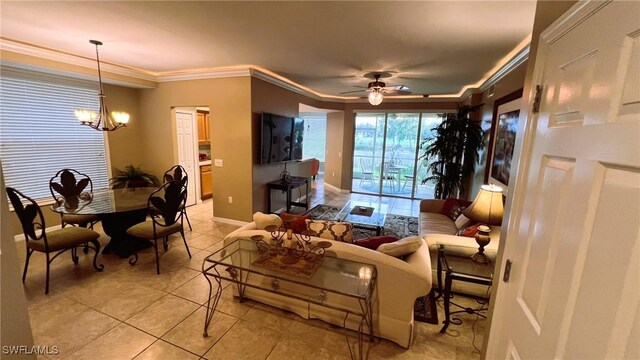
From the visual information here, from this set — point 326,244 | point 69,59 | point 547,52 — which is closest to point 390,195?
point 326,244

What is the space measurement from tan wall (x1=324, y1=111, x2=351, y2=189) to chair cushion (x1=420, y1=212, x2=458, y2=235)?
3.64 m

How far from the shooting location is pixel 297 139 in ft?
17.6

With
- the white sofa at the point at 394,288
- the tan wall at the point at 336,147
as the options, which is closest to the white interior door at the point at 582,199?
the white sofa at the point at 394,288

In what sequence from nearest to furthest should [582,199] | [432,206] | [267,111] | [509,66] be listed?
[582,199]
[509,66]
[432,206]
[267,111]

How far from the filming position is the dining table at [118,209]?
293 centimetres

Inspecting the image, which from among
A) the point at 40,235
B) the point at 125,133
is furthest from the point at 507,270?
the point at 125,133

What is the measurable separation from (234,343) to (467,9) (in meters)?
3.14

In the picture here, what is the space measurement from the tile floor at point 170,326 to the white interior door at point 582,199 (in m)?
1.24

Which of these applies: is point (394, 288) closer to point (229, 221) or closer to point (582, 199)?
point (582, 199)

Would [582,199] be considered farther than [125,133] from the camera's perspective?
No

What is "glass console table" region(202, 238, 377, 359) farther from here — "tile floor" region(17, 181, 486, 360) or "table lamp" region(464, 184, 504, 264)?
"table lamp" region(464, 184, 504, 264)

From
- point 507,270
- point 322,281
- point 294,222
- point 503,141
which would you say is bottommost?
point 322,281

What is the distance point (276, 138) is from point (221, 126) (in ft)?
3.06

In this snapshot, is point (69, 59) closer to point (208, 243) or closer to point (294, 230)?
point (208, 243)
